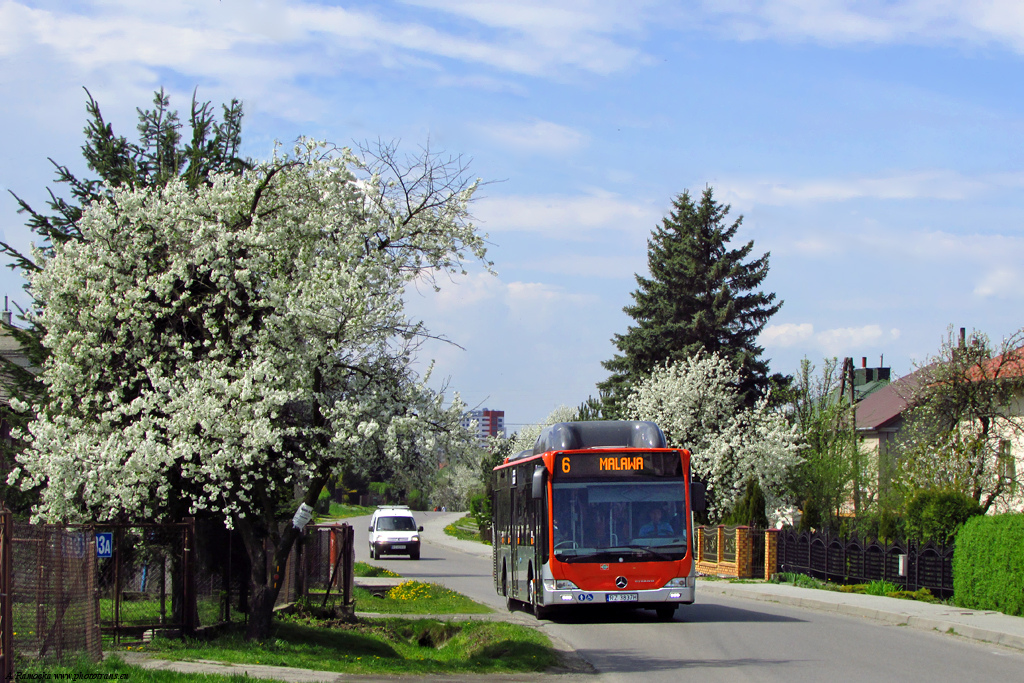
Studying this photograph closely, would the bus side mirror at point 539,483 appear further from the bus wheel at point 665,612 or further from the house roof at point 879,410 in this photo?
the house roof at point 879,410

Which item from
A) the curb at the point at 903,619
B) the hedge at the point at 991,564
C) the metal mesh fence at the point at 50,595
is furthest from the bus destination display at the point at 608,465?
the metal mesh fence at the point at 50,595

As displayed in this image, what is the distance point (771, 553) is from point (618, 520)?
685 inches

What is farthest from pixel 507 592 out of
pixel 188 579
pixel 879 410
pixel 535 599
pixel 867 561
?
pixel 879 410

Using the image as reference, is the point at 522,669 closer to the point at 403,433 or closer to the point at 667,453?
the point at 403,433

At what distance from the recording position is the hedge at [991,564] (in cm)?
1917

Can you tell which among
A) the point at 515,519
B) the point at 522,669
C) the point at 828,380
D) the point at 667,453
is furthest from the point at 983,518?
the point at 828,380

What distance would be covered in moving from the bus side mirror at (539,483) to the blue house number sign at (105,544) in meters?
6.01

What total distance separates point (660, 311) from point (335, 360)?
40.2 metres

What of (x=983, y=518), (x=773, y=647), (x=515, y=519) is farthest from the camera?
(x=983, y=518)

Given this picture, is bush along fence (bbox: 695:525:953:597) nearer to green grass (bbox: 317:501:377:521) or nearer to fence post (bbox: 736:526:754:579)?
fence post (bbox: 736:526:754:579)

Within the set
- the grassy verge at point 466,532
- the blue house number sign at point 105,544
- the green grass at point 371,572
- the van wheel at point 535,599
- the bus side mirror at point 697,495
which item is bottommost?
the grassy verge at point 466,532

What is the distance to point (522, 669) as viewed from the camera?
12.6 m

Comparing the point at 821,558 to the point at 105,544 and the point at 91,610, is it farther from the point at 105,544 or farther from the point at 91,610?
the point at 91,610

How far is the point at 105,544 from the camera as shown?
543 inches
